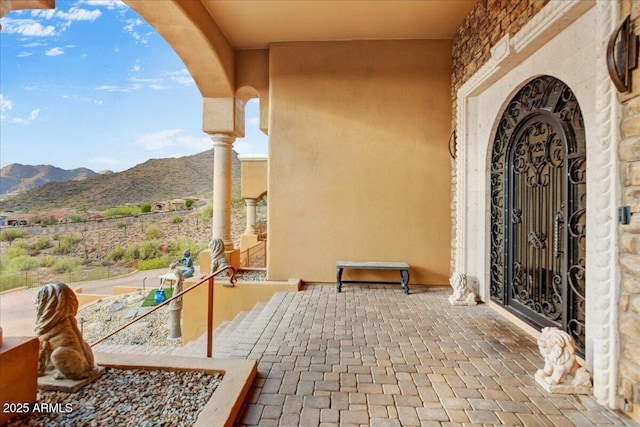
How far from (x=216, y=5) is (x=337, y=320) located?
447 cm

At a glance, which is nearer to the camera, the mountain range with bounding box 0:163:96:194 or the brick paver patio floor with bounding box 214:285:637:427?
the brick paver patio floor with bounding box 214:285:637:427

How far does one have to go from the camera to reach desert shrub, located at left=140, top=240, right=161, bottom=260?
63.4ft

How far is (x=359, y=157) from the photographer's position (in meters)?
5.40

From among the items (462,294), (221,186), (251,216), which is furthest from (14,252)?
(462,294)

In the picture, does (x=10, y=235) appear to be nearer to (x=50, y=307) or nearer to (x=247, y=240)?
(x=247, y=240)

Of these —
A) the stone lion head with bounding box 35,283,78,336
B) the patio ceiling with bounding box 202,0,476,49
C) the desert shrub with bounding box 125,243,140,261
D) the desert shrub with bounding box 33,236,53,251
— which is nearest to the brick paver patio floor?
the stone lion head with bounding box 35,283,78,336

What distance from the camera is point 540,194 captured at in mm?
3393

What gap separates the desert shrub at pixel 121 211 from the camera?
842 inches

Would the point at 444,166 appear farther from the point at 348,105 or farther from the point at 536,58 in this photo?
the point at 536,58

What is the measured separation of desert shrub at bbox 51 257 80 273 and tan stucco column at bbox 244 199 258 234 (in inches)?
453

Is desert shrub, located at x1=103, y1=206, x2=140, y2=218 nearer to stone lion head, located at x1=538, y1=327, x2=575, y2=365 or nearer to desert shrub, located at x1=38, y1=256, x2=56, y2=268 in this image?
desert shrub, located at x1=38, y1=256, x2=56, y2=268

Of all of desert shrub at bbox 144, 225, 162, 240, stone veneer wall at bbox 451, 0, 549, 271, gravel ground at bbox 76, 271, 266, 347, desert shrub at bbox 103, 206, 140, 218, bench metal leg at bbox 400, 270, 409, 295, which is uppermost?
stone veneer wall at bbox 451, 0, 549, 271

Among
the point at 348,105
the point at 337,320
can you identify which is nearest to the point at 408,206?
the point at 348,105

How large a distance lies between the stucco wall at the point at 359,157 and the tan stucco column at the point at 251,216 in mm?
7191
